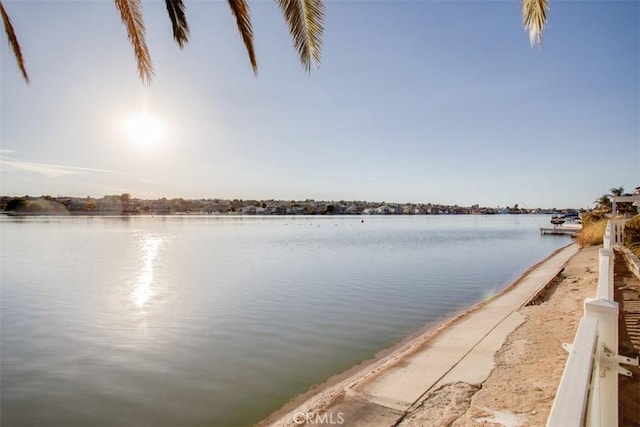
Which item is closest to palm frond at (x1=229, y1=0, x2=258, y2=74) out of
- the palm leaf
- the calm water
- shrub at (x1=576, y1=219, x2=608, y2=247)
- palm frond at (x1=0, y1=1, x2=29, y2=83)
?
the palm leaf

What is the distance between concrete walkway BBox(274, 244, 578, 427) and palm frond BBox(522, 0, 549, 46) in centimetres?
507

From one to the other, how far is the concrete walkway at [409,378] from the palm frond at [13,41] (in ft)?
24.5

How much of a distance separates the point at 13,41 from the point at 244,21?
4.13m

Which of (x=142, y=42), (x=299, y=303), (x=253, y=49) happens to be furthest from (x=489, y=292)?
(x=142, y=42)

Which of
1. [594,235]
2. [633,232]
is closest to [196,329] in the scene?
[633,232]

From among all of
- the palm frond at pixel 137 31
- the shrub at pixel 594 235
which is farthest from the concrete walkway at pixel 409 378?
the shrub at pixel 594 235

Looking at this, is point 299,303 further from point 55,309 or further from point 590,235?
point 590,235

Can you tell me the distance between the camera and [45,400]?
23.6 feet

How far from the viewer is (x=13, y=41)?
253 inches

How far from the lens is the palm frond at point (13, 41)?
20.2 feet

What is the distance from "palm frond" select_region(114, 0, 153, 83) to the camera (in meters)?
5.54

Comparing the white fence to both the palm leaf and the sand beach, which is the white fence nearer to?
the sand beach

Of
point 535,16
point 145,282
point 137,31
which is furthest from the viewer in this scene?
point 145,282

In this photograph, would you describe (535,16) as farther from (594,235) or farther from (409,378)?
(594,235)
